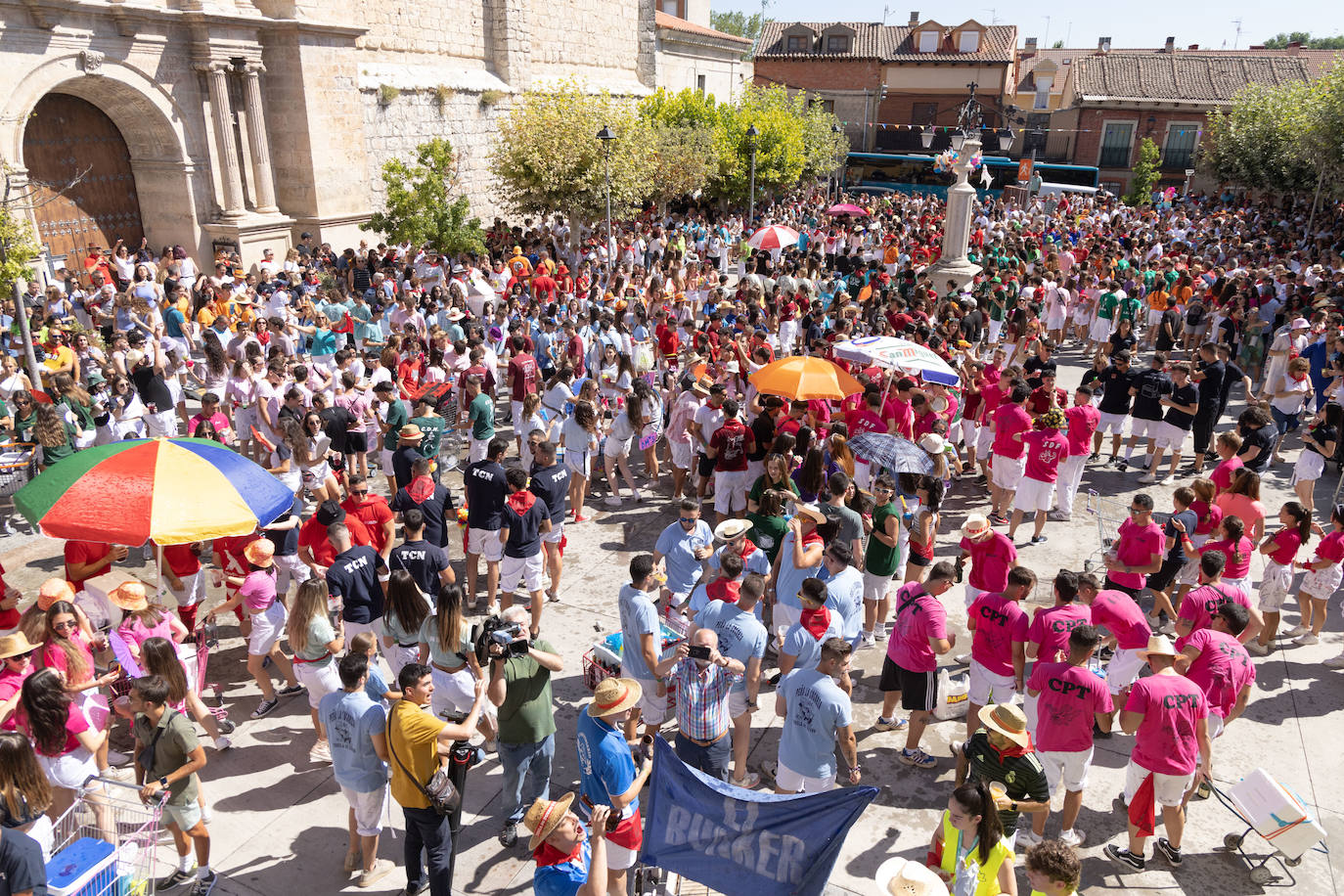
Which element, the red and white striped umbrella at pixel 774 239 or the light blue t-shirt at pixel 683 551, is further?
the red and white striped umbrella at pixel 774 239

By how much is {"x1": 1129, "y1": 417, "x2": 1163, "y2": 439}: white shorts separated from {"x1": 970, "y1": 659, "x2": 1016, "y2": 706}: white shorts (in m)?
6.25

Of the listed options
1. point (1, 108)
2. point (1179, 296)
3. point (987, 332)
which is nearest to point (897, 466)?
point (987, 332)

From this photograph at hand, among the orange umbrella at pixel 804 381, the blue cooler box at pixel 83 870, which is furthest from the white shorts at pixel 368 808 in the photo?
the orange umbrella at pixel 804 381

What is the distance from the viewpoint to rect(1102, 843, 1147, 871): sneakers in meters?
5.21

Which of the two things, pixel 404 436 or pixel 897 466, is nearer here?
pixel 897 466

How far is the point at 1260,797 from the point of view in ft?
17.1

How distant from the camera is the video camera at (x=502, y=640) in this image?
200 inches

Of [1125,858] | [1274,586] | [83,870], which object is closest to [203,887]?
[83,870]

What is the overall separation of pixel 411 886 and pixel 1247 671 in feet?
17.5

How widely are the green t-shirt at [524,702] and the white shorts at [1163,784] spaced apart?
3.59 m

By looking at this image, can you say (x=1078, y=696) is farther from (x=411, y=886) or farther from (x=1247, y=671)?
(x=411, y=886)

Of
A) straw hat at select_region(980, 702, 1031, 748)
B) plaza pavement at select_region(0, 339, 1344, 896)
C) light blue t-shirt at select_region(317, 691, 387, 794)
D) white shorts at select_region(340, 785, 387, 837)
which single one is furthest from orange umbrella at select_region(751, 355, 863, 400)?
white shorts at select_region(340, 785, 387, 837)

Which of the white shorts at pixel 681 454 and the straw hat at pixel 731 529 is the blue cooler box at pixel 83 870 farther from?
the white shorts at pixel 681 454

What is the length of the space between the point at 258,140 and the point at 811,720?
63.9 feet
